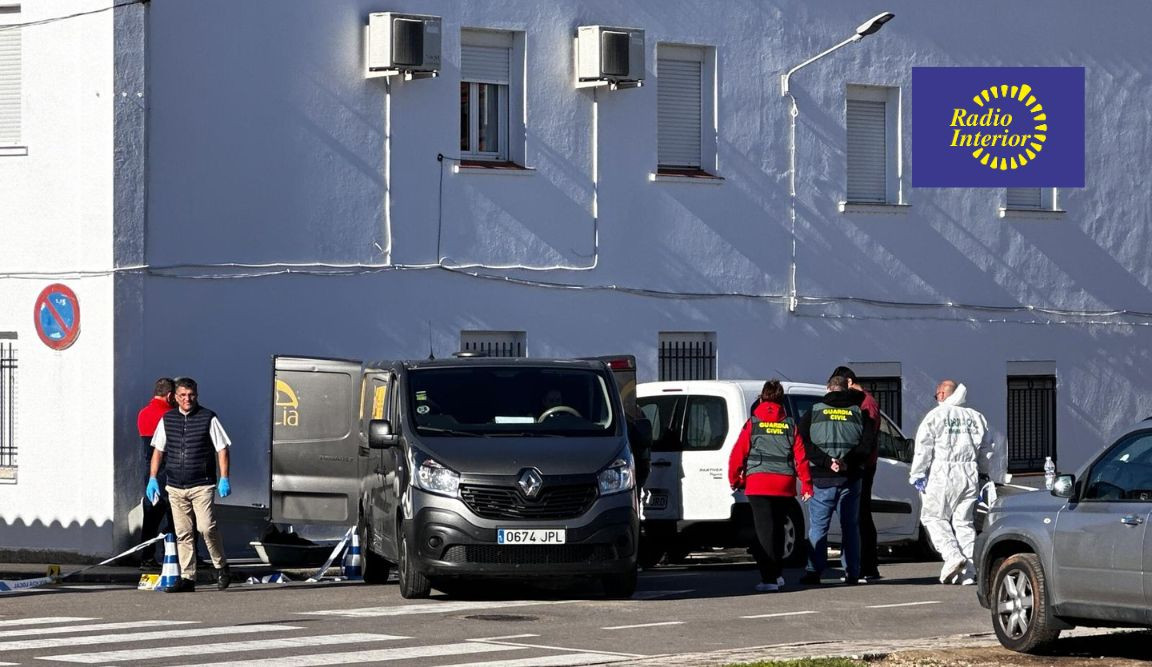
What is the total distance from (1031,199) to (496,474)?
1497cm

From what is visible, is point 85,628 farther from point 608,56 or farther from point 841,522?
point 608,56

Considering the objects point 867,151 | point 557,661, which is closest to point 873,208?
point 867,151

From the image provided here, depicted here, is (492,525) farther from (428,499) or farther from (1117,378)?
(1117,378)

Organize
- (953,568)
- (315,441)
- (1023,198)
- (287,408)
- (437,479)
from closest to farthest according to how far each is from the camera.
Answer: (437,479)
(953,568)
(315,441)
(287,408)
(1023,198)

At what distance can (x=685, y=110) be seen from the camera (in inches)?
1001

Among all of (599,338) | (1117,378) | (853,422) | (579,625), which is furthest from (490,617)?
(1117,378)

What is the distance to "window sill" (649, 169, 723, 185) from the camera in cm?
2489

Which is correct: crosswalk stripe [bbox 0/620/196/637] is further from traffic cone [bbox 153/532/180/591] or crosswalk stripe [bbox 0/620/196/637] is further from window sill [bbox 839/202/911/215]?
window sill [bbox 839/202/911/215]

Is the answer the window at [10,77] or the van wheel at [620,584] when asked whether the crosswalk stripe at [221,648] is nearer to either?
the van wheel at [620,584]

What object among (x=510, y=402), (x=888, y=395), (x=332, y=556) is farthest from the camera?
(x=888, y=395)

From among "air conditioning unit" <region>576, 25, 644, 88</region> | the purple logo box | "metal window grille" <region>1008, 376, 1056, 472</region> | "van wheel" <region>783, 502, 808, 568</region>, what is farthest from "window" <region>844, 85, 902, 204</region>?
"van wheel" <region>783, 502, 808, 568</region>

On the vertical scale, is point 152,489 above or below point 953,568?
above

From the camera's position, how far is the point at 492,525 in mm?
15859

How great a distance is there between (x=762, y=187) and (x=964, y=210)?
3.58 meters
